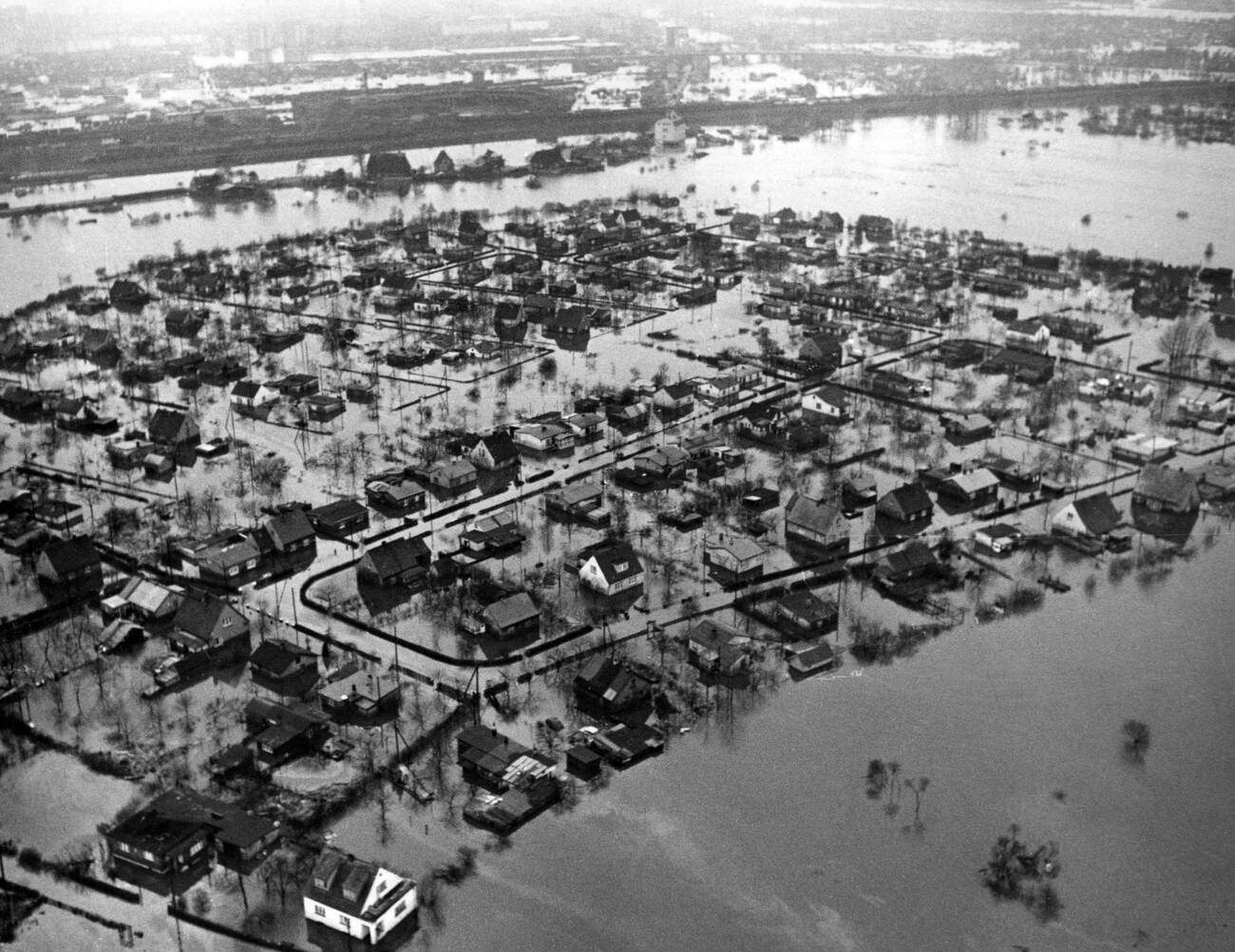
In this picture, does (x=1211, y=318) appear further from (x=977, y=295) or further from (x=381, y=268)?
(x=381, y=268)

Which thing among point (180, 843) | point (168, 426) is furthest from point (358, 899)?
point (168, 426)

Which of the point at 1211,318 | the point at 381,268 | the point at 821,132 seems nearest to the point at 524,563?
the point at 381,268

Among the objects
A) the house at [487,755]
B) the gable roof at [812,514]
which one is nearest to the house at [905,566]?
the gable roof at [812,514]

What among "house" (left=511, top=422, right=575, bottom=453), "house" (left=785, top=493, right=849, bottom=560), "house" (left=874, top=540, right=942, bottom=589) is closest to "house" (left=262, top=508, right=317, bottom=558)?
"house" (left=511, top=422, right=575, bottom=453)

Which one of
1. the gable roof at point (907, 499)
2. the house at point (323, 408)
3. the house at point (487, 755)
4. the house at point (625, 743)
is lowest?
the house at point (625, 743)

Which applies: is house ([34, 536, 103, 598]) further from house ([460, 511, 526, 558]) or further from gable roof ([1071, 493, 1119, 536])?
gable roof ([1071, 493, 1119, 536])

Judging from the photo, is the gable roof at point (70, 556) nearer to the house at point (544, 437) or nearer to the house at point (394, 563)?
the house at point (394, 563)

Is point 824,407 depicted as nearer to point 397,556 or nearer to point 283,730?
point 397,556
